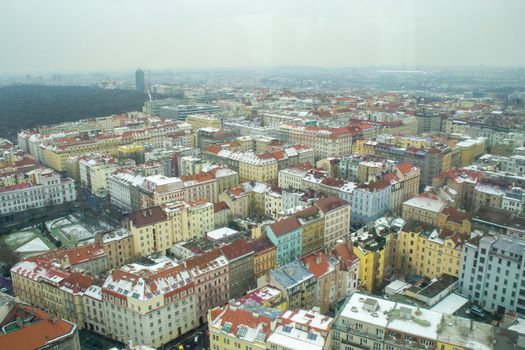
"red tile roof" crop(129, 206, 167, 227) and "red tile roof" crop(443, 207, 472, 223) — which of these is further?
"red tile roof" crop(129, 206, 167, 227)

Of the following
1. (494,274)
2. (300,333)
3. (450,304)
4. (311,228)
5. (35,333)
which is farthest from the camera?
(311,228)

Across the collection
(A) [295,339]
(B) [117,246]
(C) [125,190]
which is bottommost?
(B) [117,246]

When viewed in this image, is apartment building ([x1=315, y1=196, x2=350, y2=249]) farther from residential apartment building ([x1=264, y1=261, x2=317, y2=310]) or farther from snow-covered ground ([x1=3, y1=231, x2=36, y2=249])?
snow-covered ground ([x1=3, y1=231, x2=36, y2=249])

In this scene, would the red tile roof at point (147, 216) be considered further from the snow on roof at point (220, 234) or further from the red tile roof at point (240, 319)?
the red tile roof at point (240, 319)

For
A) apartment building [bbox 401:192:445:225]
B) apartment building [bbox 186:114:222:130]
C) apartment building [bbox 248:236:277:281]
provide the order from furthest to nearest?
apartment building [bbox 186:114:222:130] < apartment building [bbox 401:192:445:225] < apartment building [bbox 248:236:277:281]

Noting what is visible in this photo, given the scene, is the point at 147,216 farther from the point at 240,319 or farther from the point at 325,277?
the point at 240,319

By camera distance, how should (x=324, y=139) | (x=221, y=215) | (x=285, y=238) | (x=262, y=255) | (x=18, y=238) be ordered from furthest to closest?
1. (x=324, y=139)
2. (x=18, y=238)
3. (x=221, y=215)
4. (x=285, y=238)
5. (x=262, y=255)

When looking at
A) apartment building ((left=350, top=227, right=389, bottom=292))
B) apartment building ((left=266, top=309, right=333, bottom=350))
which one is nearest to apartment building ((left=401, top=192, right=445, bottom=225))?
apartment building ((left=350, top=227, right=389, bottom=292))

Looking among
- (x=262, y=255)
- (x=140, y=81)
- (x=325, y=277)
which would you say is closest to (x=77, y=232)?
(x=262, y=255)
